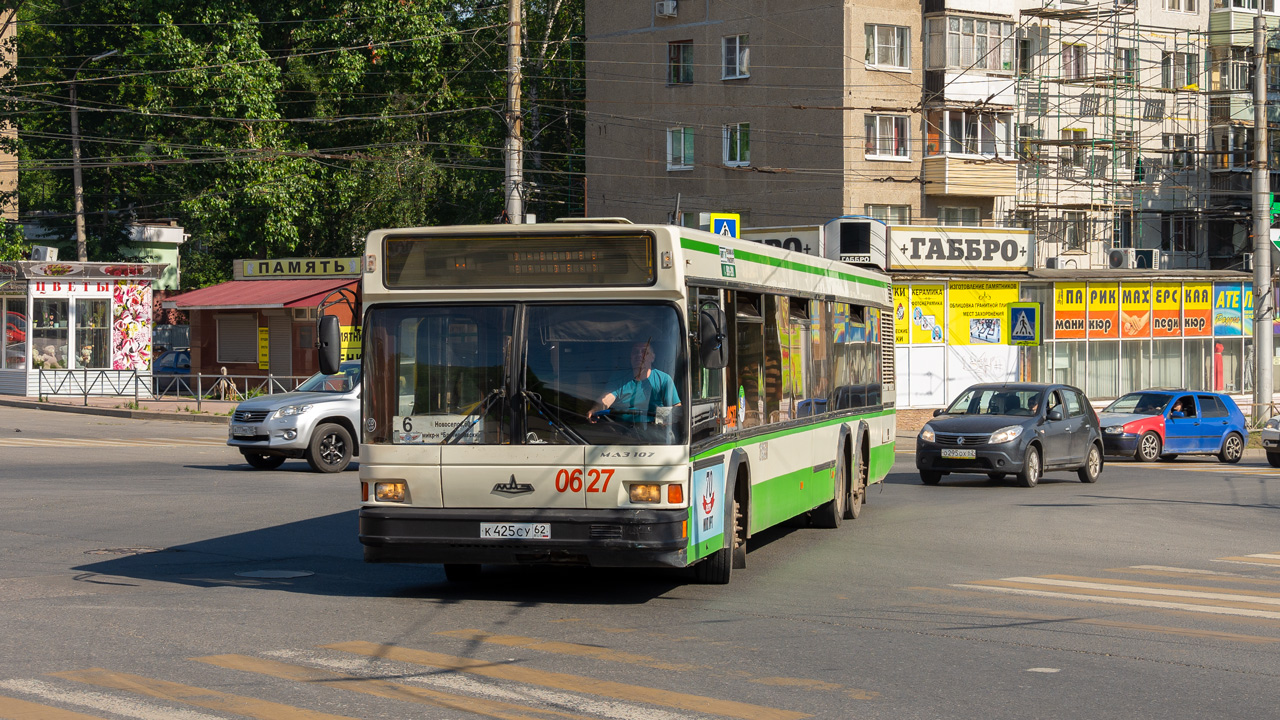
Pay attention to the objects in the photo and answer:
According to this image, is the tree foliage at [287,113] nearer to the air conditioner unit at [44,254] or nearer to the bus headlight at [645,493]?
the air conditioner unit at [44,254]

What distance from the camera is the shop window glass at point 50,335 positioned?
43.8 m

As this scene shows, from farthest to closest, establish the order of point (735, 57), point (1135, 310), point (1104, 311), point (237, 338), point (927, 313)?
point (735, 57)
point (237, 338)
point (1135, 310)
point (1104, 311)
point (927, 313)

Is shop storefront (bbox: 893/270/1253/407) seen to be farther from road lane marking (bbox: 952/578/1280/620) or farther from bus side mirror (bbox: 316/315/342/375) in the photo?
bus side mirror (bbox: 316/315/342/375)

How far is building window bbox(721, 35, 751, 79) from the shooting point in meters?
50.0

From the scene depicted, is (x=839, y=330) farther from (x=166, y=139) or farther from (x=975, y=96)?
(x=166, y=139)

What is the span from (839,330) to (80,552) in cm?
764

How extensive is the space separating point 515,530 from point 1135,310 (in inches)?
1605

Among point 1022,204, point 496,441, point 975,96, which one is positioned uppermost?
point 975,96

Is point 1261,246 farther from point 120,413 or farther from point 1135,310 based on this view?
point 120,413

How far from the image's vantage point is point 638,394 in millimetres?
9953

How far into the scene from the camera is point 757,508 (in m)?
12.0

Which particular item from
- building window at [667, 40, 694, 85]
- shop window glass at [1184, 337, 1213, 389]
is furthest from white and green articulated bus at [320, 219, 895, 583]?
building window at [667, 40, 694, 85]

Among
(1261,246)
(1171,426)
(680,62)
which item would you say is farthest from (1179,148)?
(1171,426)

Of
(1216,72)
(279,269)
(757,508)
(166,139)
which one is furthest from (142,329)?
(1216,72)
